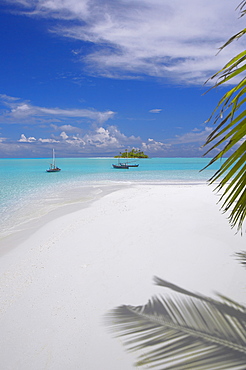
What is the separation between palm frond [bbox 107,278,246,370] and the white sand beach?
0.55ft

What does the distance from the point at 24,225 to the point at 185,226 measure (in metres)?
5.27

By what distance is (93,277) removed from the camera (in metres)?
4.20

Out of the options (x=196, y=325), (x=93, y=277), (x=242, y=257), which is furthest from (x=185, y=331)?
(x=242, y=257)

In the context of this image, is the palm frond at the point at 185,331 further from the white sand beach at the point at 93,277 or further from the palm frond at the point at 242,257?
the palm frond at the point at 242,257

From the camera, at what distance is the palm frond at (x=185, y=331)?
236 centimetres

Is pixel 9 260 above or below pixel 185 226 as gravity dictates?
below

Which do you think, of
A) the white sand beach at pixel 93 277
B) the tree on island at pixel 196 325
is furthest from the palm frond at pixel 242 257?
the tree on island at pixel 196 325

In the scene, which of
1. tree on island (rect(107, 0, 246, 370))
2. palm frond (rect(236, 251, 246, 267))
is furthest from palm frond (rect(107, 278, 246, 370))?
palm frond (rect(236, 251, 246, 267))

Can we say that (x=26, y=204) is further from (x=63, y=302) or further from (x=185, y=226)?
(x=63, y=302)

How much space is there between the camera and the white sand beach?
2.68 metres

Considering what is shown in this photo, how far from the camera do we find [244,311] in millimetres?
3021

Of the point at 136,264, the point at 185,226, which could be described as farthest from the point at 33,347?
A: the point at 185,226

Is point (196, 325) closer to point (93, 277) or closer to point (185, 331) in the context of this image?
point (185, 331)

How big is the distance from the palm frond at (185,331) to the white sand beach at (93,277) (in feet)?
0.55
